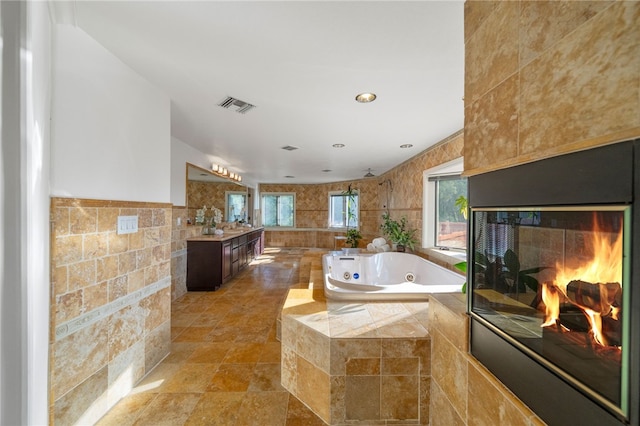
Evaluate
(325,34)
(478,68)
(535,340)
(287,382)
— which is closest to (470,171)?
(478,68)

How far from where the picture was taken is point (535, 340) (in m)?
0.81

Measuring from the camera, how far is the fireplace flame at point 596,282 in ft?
1.95

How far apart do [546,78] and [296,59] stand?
124 cm

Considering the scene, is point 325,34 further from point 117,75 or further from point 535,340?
point 535,340

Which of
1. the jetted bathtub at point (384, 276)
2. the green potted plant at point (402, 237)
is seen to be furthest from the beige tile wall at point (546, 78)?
the green potted plant at point (402, 237)

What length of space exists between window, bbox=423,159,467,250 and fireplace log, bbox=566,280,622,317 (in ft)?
8.35

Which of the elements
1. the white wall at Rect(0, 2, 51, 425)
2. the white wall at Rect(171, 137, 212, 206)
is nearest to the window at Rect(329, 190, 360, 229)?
the white wall at Rect(171, 137, 212, 206)

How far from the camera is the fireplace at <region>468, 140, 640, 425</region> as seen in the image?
0.56 m

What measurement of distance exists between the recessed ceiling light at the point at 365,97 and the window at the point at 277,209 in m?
6.21

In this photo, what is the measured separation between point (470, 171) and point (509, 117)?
0.28 metres

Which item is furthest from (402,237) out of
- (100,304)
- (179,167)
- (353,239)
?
(100,304)

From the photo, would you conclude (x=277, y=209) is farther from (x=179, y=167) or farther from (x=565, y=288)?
(x=565, y=288)

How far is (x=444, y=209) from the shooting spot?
3402 mm

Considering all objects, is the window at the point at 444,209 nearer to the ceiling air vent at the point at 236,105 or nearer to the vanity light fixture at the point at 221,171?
the ceiling air vent at the point at 236,105
